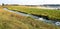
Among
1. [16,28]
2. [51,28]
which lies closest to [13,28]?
[16,28]

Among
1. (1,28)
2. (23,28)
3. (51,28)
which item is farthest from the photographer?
(51,28)

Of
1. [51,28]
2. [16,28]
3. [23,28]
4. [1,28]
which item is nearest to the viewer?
[1,28]

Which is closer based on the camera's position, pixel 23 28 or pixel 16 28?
pixel 16 28

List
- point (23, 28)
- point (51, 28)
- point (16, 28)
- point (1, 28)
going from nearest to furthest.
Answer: point (1, 28) < point (16, 28) < point (23, 28) < point (51, 28)

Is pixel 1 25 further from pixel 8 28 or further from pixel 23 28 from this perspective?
pixel 23 28

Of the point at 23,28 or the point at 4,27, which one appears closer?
the point at 4,27

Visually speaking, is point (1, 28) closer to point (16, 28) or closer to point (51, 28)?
point (16, 28)

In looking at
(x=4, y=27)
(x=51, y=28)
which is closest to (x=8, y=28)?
(x=4, y=27)

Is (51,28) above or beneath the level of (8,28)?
beneath

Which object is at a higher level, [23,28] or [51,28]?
[23,28]
